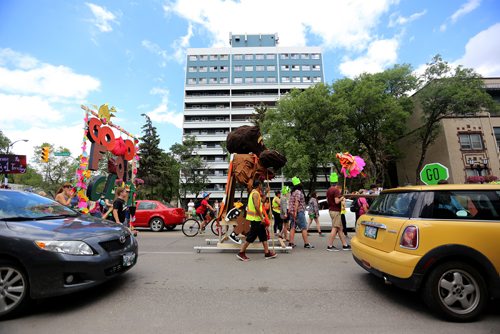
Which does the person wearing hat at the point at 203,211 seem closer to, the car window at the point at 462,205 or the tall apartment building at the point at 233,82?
the car window at the point at 462,205

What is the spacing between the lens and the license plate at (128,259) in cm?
401

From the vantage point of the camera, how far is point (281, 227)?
925 centimetres

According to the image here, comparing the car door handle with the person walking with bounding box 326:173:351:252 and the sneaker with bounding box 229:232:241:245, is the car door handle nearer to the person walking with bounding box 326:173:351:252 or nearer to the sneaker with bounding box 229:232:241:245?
the person walking with bounding box 326:173:351:252

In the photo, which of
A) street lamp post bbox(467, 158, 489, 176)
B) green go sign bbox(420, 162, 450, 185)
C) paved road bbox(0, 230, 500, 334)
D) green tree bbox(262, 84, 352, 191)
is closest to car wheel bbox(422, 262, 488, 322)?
paved road bbox(0, 230, 500, 334)

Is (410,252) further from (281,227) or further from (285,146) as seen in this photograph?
(285,146)

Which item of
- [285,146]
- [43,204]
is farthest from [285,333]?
[285,146]

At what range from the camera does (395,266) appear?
11.0ft

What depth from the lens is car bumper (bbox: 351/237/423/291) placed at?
3229 millimetres

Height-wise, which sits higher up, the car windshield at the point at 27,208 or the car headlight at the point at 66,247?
the car windshield at the point at 27,208

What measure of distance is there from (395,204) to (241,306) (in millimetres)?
2662

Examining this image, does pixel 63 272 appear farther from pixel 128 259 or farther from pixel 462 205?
pixel 462 205

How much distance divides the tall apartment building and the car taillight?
52541 mm

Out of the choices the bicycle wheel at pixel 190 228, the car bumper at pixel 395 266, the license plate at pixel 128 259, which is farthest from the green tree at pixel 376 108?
the license plate at pixel 128 259

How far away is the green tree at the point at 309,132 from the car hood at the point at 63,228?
69.5 ft
